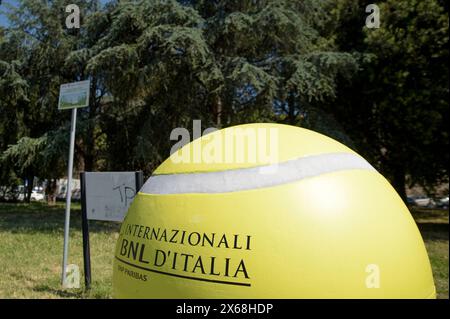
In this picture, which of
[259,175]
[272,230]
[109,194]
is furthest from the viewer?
[109,194]

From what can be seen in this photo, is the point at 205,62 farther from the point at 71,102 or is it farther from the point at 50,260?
the point at 50,260

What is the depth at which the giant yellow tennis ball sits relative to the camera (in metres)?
2.26

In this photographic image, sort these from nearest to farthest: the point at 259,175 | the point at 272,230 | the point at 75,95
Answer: the point at 272,230 < the point at 259,175 < the point at 75,95

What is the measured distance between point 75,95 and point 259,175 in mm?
4143

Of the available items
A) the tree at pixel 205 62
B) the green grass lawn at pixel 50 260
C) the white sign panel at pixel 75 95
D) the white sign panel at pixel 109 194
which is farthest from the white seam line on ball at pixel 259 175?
the tree at pixel 205 62

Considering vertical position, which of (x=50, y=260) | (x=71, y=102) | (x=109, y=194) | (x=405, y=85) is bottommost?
(x=50, y=260)

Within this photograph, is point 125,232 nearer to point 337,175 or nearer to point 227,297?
point 227,297

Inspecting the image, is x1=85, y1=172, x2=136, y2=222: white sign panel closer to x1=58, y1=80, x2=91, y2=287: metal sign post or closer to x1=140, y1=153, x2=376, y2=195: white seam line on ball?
x1=58, y1=80, x2=91, y2=287: metal sign post

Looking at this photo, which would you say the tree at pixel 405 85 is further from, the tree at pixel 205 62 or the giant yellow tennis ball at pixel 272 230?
the giant yellow tennis ball at pixel 272 230

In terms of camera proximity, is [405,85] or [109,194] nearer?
[109,194]

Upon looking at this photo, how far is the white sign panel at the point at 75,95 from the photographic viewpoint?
5.75 meters

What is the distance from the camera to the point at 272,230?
2.29 meters

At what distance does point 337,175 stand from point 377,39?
12834 mm

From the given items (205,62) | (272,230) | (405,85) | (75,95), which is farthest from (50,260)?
(405,85)
